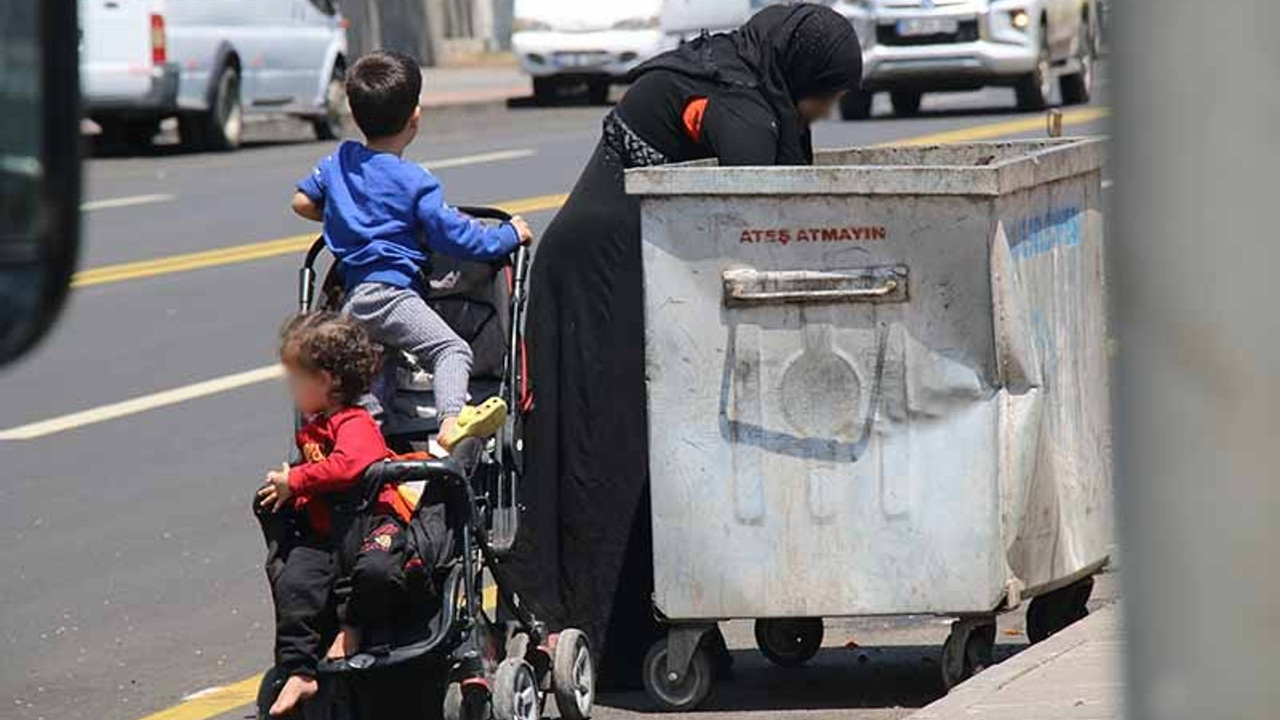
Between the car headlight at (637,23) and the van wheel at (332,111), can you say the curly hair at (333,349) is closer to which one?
the van wheel at (332,111)

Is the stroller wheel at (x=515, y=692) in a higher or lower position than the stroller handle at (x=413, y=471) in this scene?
lower

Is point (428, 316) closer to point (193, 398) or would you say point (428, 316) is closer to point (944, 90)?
point (193, 398)

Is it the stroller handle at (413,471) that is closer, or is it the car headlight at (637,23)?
the stroller handle at (413,471)

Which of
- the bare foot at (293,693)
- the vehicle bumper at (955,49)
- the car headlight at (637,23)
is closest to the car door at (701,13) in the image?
the car headlight at (637,23)

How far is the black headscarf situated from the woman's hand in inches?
63.9

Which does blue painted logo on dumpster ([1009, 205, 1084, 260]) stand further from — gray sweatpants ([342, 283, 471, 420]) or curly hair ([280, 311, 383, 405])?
curly hair ([280, 311, 383, 405])

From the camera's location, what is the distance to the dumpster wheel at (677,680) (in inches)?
254

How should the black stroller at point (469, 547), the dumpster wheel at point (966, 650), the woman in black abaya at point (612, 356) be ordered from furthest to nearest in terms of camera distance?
the woman in black abaya at point (612, 356), the dumpster wheel at point (966, 650), the black stroller at point (469, 547)

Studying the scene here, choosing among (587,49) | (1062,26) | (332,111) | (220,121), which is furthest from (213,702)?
(587,49)

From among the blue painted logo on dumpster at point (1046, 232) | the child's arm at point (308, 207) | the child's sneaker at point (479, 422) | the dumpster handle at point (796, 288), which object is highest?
the child's arm at point (308, 207)

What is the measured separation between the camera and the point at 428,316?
6086mm

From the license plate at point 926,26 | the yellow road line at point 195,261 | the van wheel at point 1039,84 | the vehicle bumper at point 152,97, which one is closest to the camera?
the yellow road line at point 195,261

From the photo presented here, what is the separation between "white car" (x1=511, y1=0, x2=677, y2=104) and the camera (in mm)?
30984

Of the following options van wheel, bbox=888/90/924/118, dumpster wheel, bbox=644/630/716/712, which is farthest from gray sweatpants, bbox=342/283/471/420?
van wheel, bbox=888/90/924/118
